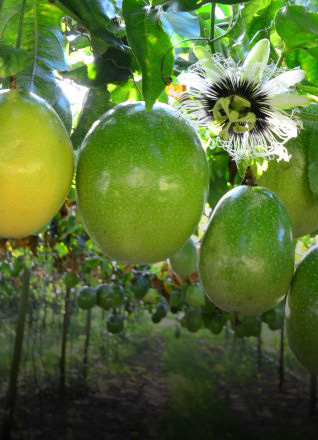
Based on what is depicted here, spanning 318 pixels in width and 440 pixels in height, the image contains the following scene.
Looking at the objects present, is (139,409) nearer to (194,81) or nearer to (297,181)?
(297,181)

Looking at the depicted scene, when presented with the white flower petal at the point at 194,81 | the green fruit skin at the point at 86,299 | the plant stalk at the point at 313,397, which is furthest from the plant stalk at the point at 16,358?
the white flower petal at the point at 194,81

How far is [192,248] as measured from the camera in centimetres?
304

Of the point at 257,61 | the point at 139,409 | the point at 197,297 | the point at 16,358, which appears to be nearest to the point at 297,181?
the point at 257,61

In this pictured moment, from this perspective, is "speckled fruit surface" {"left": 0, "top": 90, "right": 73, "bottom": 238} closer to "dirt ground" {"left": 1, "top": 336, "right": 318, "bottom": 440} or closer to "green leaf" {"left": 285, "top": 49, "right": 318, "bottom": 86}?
"green leaf" {"left": 285, "top": 49, "right": 318, "bottom": 86}

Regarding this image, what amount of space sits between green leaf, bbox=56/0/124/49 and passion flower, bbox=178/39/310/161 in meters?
0.16

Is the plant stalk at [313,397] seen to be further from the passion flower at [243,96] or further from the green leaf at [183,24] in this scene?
the passion flower at [243,96]

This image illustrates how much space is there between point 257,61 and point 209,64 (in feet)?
0.27

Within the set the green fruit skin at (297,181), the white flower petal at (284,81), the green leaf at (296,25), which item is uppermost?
the green leaf at (296,25)

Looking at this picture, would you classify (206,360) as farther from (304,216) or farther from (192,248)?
(304,216)

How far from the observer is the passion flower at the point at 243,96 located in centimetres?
88

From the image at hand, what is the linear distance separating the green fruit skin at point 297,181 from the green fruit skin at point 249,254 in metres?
0.05

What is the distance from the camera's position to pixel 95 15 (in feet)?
2.95

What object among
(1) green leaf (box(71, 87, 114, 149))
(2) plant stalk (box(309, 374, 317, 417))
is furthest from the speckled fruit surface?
(2) plant stalk (box(309, 374, 317, 417))

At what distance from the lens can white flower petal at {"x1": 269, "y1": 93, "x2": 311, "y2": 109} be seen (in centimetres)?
86
